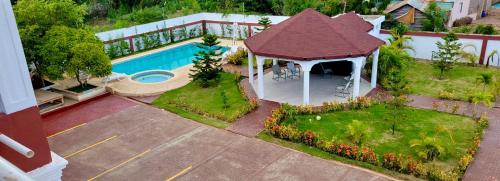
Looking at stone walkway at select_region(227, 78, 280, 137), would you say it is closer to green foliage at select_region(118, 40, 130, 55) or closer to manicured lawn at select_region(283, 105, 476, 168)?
manicured lawn at select_region(283, 105, 476, 168)

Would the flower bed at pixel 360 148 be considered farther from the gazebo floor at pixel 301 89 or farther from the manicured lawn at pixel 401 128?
the gazebo floor at pixel 301 89

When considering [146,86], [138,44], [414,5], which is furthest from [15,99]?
[414,5]

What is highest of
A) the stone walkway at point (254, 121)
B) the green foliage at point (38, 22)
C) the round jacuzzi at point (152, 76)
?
the green foliage at point (38, 22)

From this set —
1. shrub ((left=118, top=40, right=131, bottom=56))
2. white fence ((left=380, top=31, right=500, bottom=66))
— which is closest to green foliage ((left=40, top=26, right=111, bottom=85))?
shrub ((left=118, top=40, right=131, bottom=56))

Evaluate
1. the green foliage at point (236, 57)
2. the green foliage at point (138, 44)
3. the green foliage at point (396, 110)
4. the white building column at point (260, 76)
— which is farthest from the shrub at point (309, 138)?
the green foliage at point (138, 44)

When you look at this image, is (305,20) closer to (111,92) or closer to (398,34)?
(398,34)

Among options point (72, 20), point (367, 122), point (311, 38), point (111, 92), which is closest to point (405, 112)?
point (367, 122)
